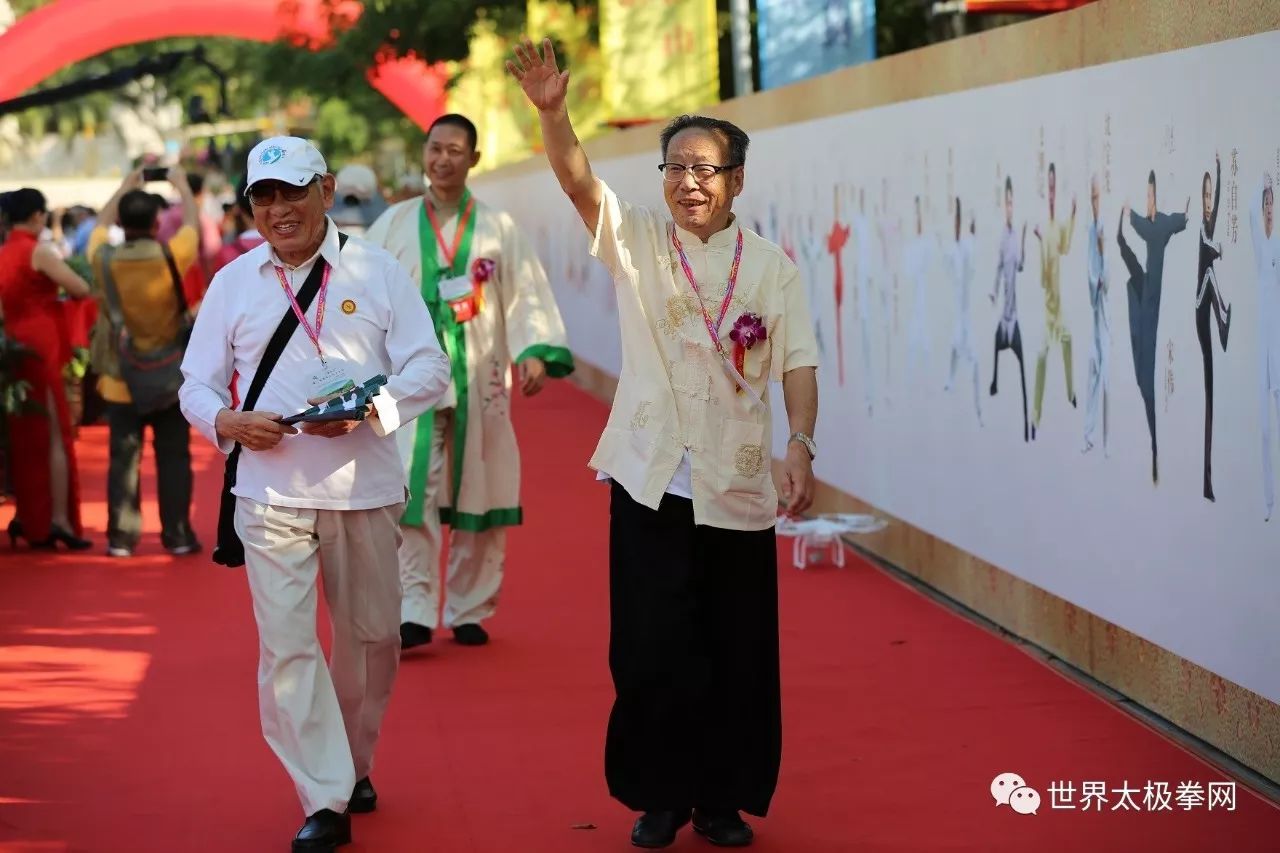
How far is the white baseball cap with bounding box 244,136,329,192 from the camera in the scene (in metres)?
5.65

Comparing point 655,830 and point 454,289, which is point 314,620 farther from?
point 454,289

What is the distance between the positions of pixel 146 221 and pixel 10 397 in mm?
1202

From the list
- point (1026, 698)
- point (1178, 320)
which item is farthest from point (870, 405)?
point (1178, 320)

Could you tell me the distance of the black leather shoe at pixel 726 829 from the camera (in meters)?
5.77

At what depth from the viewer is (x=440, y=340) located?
8586mm

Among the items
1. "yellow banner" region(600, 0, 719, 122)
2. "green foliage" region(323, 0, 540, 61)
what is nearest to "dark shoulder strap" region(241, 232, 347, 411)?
"yellow banner" region(600, 0, 719, 122)

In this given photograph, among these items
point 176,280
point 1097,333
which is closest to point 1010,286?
point 1097,333

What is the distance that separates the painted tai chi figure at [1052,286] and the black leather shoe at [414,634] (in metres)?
2.60

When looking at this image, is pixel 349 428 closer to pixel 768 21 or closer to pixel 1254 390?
pixel 1254 390

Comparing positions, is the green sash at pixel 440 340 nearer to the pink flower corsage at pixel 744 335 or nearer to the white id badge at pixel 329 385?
the white id badge at pixel 329 385

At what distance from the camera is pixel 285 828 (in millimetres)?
6070

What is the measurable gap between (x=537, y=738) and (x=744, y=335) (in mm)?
2060

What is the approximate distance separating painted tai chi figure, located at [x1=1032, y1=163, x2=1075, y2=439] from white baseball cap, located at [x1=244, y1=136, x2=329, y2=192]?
3144 millimetres

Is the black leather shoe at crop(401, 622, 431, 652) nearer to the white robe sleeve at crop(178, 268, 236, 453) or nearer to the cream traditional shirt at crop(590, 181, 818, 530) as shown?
the white robe sleeve at crop(178, 268, 236, 453)
